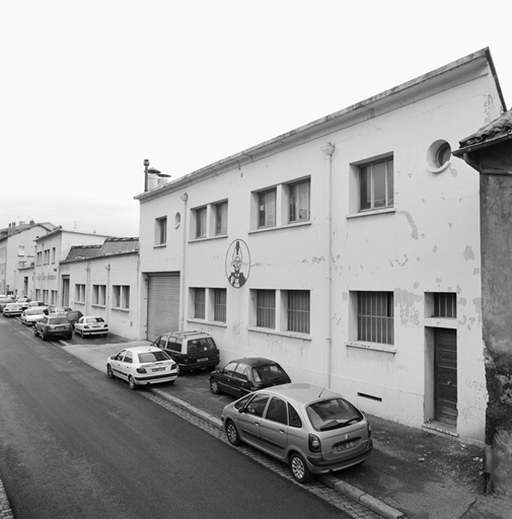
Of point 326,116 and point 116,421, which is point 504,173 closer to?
point 326,116

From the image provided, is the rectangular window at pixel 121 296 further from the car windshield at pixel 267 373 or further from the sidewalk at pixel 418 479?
the sidewalk at pixel 418 479

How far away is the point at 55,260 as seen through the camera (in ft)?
143

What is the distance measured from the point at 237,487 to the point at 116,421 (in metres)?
5.06

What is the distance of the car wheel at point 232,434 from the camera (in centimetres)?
959

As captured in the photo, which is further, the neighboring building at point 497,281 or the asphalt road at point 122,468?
the neighboring building at point 497,281

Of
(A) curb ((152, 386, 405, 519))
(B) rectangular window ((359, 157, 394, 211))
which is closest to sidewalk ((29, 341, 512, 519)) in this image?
(A) curb ((152, 386, 405, 519))

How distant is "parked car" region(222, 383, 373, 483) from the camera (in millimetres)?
7629

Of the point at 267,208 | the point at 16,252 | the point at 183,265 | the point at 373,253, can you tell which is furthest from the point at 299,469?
the point at 16,252

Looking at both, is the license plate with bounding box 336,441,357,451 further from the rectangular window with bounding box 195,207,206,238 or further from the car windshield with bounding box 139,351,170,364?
the rectangular window with bounding box 195,207,206,238

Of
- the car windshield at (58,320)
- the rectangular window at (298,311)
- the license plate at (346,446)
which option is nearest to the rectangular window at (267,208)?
the rectangular window at (298,311)

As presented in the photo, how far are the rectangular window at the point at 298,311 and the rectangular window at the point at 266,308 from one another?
0.89 meters

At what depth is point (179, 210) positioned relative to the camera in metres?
21.4

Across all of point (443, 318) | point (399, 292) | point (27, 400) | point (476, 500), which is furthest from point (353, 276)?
point (27, 400)

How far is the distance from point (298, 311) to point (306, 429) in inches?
272
